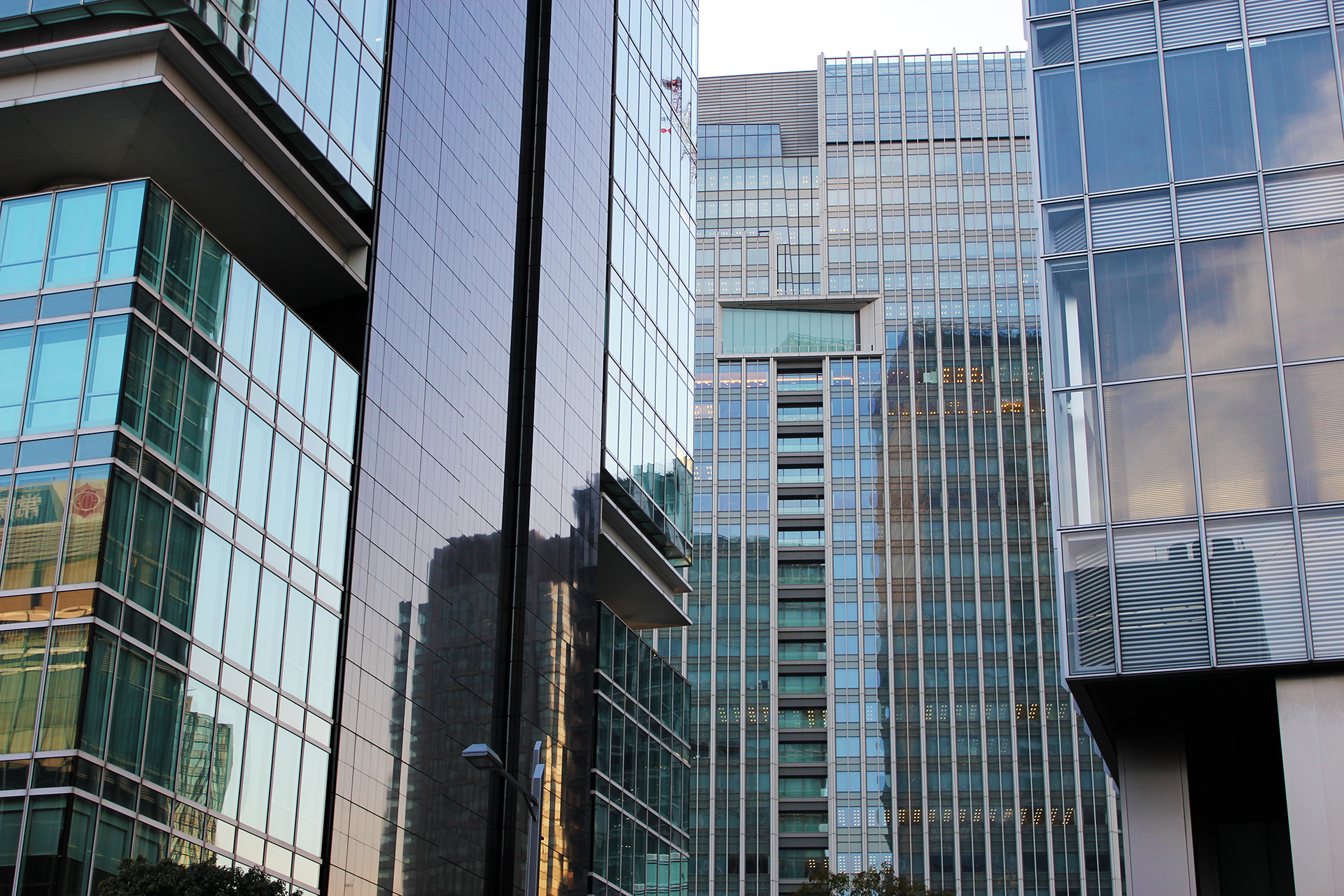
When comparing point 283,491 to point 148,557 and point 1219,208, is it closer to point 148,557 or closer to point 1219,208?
point 148,557

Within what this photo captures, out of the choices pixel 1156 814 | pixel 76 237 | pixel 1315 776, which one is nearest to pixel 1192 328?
pixel 1315 776

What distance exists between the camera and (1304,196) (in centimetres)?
3353

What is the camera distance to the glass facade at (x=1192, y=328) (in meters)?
31.2

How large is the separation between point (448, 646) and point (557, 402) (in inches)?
503

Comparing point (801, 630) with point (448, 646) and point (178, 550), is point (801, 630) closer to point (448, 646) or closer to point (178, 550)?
point (448, 646)

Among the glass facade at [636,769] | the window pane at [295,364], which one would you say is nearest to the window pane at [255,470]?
the window pane at [295,364]

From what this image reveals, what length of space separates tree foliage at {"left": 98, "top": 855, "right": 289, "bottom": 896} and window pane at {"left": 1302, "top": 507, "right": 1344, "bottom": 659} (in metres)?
21.6

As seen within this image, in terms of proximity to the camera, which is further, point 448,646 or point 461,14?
point 461,14

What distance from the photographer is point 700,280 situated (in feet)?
453

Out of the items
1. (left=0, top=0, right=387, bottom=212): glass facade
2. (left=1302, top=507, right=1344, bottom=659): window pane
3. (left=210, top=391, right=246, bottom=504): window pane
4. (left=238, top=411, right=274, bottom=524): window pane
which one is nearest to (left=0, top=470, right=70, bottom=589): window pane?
(left=210, top=391, right=246, bottom=504): window pane

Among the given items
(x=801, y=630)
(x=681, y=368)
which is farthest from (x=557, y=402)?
(x=801, y=630)

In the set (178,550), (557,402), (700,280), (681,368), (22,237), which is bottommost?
(178,550)

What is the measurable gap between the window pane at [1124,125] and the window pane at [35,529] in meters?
24.6

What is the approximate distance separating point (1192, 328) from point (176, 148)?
78.7ft
